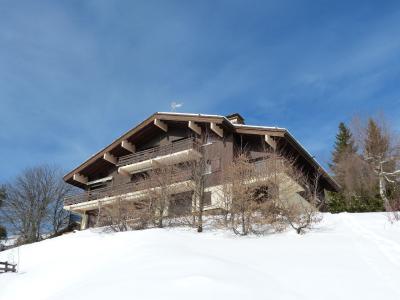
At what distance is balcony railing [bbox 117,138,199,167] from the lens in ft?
78.1

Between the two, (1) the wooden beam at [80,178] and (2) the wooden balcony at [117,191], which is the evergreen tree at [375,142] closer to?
(2) the wooden balcony at [117,191]

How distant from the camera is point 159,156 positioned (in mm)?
25375

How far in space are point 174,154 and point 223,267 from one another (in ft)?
48.9

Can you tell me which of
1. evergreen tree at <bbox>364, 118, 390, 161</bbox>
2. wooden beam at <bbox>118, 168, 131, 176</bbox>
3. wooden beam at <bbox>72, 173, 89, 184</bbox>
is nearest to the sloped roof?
wooden beam at <bbox>72, 173, 89, 184</bbox>

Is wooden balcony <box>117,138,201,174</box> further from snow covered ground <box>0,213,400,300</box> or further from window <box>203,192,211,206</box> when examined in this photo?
snow covered ground <box>0,213,400,300</box>

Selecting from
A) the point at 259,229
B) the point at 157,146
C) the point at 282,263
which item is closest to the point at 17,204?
the point at 157,146

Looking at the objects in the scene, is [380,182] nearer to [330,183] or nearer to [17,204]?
[330,183]

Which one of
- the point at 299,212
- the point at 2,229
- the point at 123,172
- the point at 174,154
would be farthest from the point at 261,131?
the point at 2,229

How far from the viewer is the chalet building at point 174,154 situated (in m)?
21.0

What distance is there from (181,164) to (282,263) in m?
11.4

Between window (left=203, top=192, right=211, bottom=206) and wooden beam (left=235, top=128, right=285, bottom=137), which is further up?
wooden beam (left=235, top=128, right=285, bottom=137)

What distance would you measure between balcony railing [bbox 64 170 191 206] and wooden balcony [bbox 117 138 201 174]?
6.03 feet

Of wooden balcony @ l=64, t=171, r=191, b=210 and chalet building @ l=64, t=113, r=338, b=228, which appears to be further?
chalet building @ l=64, t=113, r=338, b=228

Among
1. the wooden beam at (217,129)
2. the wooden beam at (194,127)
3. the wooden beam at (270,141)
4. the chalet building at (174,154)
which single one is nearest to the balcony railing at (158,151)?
the chalet building at (174,154)
